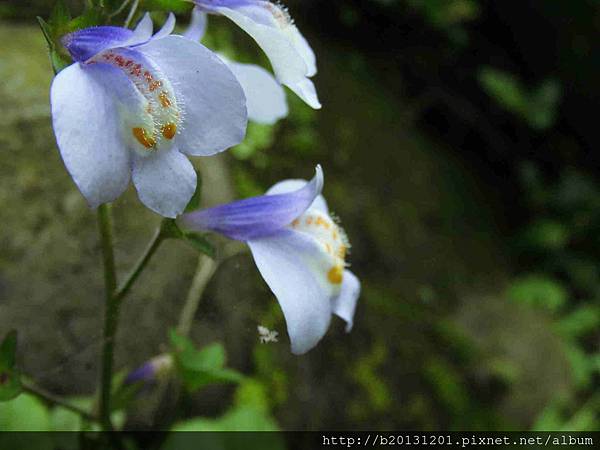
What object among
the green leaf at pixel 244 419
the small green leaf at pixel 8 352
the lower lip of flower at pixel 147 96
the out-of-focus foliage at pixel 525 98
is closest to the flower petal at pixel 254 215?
the lower lip of flower at pixel 147 96

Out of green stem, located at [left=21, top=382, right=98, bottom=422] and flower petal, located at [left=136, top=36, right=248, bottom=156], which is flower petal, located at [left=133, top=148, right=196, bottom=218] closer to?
flower petal, located at [left=136, top=36, right=248, bottom=156]

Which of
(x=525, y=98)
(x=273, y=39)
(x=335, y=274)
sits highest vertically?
(x=273, y=39)

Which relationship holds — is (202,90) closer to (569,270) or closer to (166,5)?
(166,5)

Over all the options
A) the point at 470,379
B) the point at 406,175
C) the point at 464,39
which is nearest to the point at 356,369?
the point at 470,379

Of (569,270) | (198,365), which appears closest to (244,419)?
(198,365)

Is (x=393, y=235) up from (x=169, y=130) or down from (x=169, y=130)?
down

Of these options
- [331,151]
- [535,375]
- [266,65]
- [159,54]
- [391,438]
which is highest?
[159,54]

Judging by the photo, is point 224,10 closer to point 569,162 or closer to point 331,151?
point 331,151
